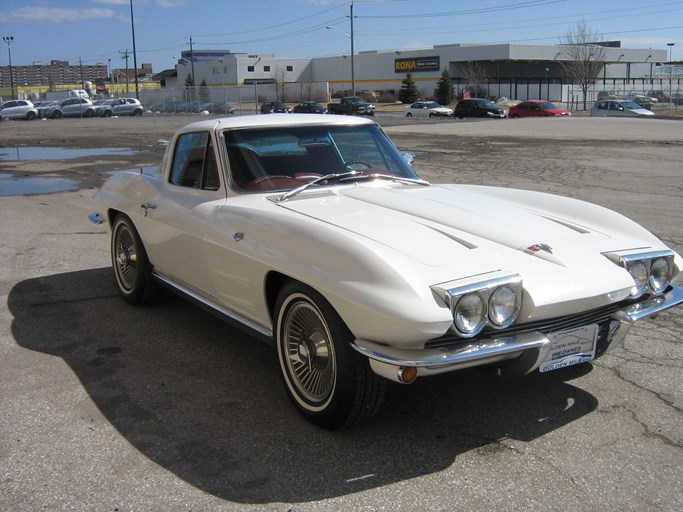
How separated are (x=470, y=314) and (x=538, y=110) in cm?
4437

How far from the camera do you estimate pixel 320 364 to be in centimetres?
357

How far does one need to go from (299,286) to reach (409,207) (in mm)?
1030

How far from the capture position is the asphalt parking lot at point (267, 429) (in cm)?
304

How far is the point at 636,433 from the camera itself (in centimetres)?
356

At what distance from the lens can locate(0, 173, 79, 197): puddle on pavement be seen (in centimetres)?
1243

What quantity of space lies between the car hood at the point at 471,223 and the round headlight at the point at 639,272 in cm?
14

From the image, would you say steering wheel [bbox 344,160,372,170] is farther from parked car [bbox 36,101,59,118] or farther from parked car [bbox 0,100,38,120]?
parked car [bbox 36,101,59,118]

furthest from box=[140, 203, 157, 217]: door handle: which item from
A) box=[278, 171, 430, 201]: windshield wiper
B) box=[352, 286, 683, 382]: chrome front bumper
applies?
box=[352, 286, 683, 382]: chrome front bumper

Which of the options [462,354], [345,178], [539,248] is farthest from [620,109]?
[462,354]

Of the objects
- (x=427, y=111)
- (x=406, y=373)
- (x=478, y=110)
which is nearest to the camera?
(x=406, y=373)

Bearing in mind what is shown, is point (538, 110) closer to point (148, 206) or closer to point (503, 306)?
point (148, 206)

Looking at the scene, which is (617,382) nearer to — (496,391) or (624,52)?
(496,391)

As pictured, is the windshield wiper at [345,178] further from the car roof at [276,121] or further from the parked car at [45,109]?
the parked car at [45,109]

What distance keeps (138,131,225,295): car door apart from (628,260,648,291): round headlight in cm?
247
